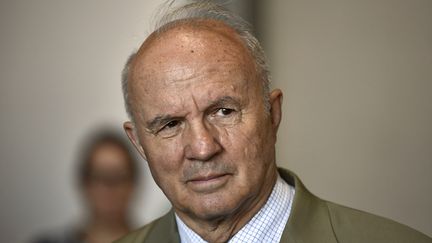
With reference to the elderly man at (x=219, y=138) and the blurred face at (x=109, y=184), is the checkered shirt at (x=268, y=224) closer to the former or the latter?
the elderly man at (x=219, y=138)

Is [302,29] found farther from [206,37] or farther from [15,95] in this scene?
[206,37]

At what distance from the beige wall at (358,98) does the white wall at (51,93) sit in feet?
3.07

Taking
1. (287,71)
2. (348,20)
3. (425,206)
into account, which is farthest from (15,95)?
(425,206)

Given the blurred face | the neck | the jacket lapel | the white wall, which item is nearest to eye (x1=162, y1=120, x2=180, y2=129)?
the neck

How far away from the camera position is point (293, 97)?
4.23 metres

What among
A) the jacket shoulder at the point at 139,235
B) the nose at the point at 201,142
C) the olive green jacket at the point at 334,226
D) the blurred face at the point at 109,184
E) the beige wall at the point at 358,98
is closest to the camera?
the nose at the point at 201,142

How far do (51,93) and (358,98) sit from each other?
66.9 inches

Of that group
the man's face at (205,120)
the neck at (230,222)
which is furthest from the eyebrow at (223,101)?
the neck at (230,222)

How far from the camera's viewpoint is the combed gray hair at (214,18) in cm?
231

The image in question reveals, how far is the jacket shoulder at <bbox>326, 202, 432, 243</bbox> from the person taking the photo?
88.2 inches

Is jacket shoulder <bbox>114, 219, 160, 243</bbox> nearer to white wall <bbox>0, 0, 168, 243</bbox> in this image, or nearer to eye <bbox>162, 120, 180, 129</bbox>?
eye <bbox>162, 120, 180, 129</bbox>

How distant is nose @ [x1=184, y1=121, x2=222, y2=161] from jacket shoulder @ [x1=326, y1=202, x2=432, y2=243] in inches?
16.1

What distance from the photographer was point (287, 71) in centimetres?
423

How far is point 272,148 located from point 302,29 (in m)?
1.98
